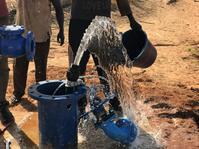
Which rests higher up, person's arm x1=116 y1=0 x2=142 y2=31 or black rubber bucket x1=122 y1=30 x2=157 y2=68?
person's arm x1=116 y1=0 x2=142 y2=31

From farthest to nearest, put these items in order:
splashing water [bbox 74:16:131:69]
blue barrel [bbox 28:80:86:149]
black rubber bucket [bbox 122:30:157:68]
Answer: black rubber bucket [bbox 122:30:157:68] < splashing water [bbox 74:16:131:69] < blue barrel [bbox 28:80:86:149]

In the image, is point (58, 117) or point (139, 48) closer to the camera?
point (58, 117)

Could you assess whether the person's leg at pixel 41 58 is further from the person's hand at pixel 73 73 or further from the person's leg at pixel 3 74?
the person's hand at pixel 73 73

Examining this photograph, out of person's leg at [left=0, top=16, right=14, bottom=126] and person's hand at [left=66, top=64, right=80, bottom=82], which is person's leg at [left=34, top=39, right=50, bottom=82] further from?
person's hand at [left=66, top=64, right=80, bottom=82]

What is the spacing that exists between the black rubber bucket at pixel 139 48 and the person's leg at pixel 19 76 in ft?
3.79

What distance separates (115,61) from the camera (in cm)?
473

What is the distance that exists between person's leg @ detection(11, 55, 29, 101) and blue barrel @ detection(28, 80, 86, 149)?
135cm

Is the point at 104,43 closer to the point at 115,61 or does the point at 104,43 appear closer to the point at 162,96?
the point at 115,61

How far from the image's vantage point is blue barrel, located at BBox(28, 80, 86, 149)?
3.77m

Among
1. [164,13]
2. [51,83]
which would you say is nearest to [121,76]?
[51,83]

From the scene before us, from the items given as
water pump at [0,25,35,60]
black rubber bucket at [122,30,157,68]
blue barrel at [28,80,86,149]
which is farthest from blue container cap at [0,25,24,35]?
black rubber bucket at [122,30,157,68]

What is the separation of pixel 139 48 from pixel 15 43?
4.93ft

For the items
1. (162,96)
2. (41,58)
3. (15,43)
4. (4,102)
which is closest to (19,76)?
(41,58)

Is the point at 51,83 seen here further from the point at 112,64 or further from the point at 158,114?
the point at 158,114
